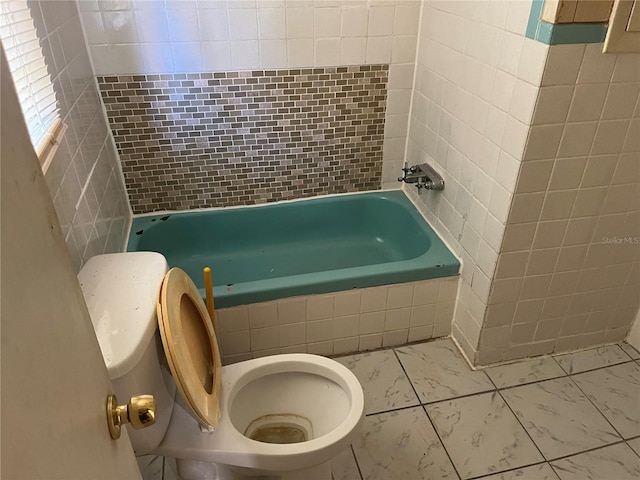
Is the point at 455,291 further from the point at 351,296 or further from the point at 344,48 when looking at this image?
the point at 344,48

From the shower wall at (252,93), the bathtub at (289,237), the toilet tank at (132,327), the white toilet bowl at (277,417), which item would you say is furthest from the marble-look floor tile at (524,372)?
the toilet tank at (132,327)

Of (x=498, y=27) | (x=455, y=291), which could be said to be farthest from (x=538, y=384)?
(x=498, y=27)

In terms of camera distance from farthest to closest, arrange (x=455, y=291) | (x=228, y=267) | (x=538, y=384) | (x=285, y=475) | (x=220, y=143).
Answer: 1. (x=228, y=267)
2. (x=220, y=143)
3. (x=455, y=291)
4. (x=538, y=384)
5. (x=285, y=475)

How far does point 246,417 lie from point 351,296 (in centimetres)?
59

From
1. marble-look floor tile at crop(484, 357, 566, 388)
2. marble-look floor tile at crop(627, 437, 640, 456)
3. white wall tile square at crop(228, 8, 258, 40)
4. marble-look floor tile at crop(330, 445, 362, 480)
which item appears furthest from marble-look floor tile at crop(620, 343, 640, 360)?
white wall tile square at crop(228, 8, 258, 40)

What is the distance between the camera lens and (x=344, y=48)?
1.99 meters

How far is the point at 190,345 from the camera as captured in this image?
4.14ft

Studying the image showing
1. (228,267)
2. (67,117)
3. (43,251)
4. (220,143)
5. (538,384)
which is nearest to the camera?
(43,251)

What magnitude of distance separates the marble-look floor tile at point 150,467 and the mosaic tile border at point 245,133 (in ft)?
3.46

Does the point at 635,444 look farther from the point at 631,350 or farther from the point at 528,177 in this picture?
the point at 528,177

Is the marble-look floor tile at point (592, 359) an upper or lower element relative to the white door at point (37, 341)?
lower

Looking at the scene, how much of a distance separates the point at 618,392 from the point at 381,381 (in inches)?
33.5

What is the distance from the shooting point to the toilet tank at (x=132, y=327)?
3.39 feet

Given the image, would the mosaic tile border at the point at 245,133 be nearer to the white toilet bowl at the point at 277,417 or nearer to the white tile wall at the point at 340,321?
the white tile wall at the point at 340,321
